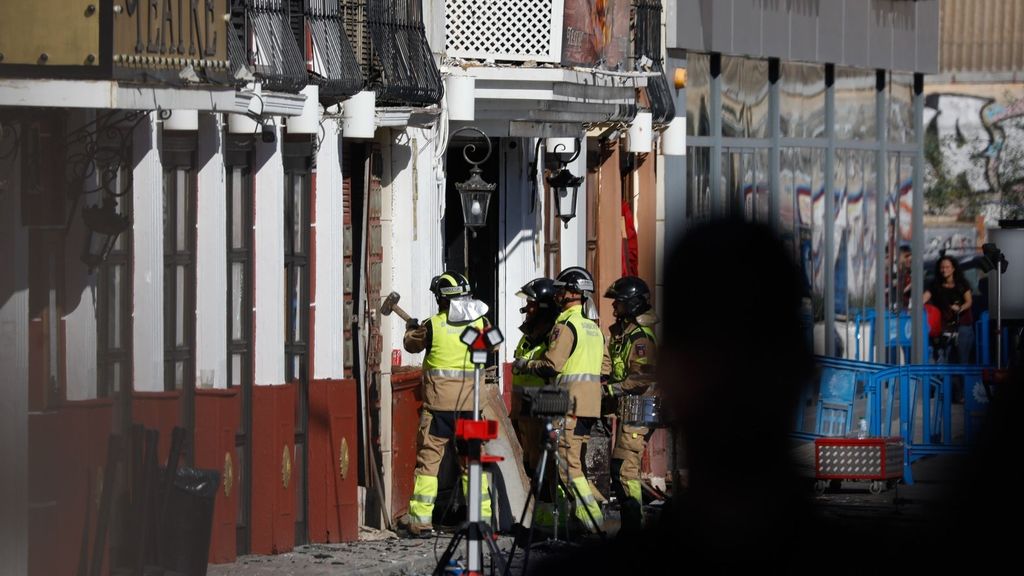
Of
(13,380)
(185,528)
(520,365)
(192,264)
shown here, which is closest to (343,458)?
(520,365)

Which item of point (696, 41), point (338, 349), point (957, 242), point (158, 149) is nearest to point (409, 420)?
point (338, 349)

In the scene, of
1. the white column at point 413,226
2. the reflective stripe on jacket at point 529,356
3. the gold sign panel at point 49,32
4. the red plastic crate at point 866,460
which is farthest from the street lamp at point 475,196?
the gold sign panel at point 49,32

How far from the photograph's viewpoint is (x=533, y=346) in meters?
15.1

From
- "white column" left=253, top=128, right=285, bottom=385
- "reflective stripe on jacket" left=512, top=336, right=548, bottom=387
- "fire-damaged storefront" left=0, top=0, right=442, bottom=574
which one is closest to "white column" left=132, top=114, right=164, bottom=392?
"fire-damaged storefront" left=0, top=0, right=442, bottom=574

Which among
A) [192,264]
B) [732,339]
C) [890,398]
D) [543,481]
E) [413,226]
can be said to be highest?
[413,226]

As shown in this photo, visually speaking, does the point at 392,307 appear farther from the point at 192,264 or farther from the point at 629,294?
the point at 192,264

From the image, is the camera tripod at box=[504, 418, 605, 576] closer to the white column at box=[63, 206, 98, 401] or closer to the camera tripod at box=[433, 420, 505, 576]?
the camera tripod at box=[433, 420, 505, 576]

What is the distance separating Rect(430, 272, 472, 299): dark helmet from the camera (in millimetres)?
14258

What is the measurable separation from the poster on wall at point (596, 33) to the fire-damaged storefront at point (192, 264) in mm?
2088

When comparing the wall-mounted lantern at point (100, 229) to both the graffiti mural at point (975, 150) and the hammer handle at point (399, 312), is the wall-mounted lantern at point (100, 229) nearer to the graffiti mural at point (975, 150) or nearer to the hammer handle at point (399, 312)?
the hammer handle at point (399, 312)

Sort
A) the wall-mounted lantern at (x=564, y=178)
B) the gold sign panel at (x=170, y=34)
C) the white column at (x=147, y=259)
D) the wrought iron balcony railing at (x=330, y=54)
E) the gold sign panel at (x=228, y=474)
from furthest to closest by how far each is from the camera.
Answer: the wall-mounted lantern at (x=564, y=178), the wrought iron balcony railing at (x=330, y=54), the gold sign panel at (x=228, y=474), the white column at (x=147, y=259), the gold sign panel at (x=170, y=34)

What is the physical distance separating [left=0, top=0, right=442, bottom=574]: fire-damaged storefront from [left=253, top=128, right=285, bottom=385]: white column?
14mm

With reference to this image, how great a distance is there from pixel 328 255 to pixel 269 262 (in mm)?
774

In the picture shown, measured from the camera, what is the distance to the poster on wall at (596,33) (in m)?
17.1
